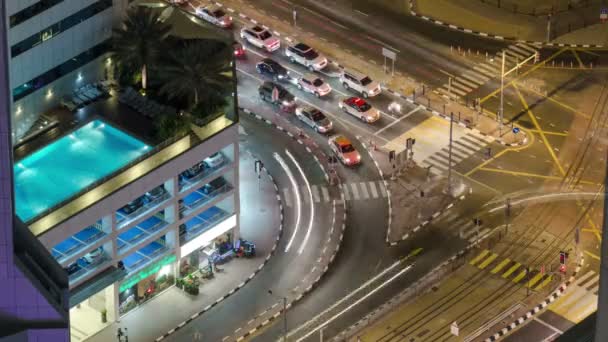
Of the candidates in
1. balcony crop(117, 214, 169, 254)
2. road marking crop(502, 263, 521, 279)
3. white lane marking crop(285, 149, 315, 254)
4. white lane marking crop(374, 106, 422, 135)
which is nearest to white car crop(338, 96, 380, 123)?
white lane marking crop(374, 106, 422, 135)

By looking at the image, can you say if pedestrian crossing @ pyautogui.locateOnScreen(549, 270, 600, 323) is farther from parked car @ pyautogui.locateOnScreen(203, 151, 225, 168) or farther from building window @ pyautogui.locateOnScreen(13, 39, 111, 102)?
building window @ pyautogui.locateOnScreen(13, 39, 111, 102)

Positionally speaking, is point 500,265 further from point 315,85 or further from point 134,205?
point 134,205

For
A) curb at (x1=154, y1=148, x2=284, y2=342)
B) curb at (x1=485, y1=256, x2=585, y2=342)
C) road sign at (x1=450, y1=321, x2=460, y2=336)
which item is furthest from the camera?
curb at (x1=154, y1=148, x2=284, y2=342)

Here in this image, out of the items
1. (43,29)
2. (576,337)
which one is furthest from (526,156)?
(576,337)

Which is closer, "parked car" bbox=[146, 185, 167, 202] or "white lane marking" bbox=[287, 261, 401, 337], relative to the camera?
"parked car" bbox=[146, 185, 167, 202]

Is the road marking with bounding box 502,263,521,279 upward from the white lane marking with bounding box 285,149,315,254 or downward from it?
downward

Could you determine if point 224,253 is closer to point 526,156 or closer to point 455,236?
point 455,236

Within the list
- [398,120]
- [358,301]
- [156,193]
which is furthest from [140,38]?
[398,120]

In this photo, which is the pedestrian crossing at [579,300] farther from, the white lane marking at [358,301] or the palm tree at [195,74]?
the palm tree at [195,74]
